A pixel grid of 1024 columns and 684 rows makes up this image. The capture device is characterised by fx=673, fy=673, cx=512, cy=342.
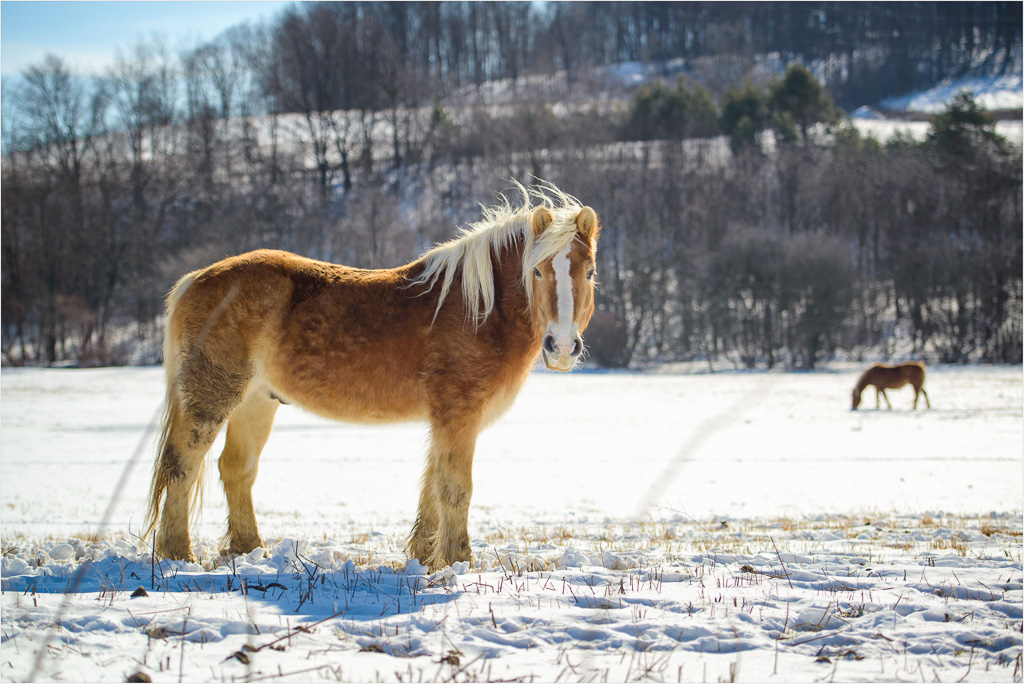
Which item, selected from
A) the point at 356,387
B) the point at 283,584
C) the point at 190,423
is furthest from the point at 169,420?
the point at 283,584

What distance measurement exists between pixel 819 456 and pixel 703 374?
739 inches

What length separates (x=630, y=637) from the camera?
115 inches

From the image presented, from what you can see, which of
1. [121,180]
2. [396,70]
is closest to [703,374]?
[396,70]

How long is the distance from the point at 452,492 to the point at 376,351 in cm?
112

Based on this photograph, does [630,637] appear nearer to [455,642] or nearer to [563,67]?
[455,642]

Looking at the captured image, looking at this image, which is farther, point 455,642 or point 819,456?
point 819,456

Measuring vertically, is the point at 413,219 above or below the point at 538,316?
above

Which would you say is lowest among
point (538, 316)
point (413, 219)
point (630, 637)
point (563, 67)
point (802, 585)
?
point (802, 585)

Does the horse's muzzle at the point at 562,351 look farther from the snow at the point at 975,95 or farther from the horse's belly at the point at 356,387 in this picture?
the snow at the point at 975,95

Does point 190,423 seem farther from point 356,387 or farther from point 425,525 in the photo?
point 425,525

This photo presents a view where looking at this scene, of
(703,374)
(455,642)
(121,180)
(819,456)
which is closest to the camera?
(455,642)

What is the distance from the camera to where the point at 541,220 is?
4.48 metres

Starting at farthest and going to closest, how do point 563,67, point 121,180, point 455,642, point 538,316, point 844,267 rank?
point 563,67
point 121,180
point 844,267
point 538,316
point 455,642

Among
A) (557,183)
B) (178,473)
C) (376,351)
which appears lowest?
(178,473)
